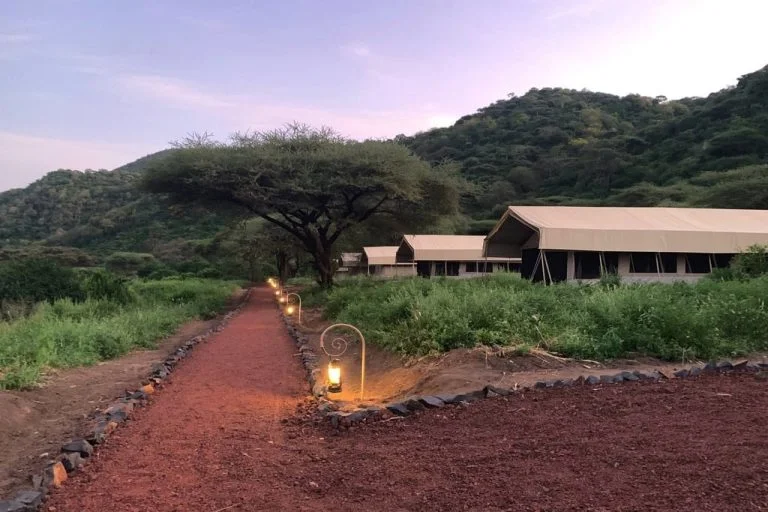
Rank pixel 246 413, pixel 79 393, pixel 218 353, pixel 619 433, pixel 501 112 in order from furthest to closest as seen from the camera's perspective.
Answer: pixel 501 112
pixel 218 353
pixel 79 393
pixel 246 413
pixel 619 433

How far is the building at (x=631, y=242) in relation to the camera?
1848 centimetres

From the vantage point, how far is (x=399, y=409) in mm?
5191

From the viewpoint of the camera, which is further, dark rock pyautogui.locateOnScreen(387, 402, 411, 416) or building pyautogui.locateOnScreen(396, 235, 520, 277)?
building pyautogui.locateOnScreen(396, 235, 520, 277)

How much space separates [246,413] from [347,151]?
16014 millimetres

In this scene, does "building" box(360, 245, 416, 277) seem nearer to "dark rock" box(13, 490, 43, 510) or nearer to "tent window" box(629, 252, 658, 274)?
"tent window" box(629, 252, 658, 274)

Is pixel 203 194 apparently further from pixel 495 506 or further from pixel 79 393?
pixel 495 506

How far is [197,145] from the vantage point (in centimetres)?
2184

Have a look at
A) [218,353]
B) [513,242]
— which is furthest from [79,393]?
[513,242]

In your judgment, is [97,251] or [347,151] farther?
[97,251]

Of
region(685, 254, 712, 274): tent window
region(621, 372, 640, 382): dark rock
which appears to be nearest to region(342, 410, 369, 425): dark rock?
region(621, 372, 640, 382): dark rock

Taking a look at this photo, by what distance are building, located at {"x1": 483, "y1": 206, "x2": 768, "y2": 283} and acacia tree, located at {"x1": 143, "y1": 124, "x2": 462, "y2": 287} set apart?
4.10 m

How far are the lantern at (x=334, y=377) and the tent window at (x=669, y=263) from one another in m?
16.6

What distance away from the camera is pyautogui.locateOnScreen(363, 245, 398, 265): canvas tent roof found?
4204 cm

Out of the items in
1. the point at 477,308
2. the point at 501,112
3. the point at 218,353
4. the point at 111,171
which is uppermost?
the point at 501,112
